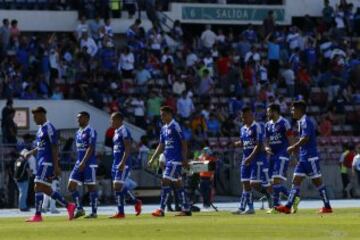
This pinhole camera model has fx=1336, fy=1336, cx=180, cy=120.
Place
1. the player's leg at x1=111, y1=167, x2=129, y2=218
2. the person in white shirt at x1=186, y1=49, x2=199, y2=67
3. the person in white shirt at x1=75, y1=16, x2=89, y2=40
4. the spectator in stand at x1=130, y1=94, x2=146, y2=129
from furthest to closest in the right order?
the person in white shirt at x1=186, y1=49, x2=199, y2=67 < the person in white shirt at x1=75, y1=16, x2=89, y2=40 < the spectator in stand at x1=130, y1=94, x2=146, y2=129 < the player's leg at x1=111, y1=167, x2=129, y2=218

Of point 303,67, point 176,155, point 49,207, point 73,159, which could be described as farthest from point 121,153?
point 303,67

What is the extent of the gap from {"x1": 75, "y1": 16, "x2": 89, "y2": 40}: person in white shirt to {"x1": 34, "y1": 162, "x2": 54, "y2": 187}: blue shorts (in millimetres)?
18108

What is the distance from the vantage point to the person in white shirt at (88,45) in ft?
145

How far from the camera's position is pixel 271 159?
2866 centimetres

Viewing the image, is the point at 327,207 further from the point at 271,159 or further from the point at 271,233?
the point at 271,233

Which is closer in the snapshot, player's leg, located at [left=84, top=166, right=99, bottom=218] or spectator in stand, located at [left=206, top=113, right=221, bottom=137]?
player's leg, located at [left=84, top=166, right=99, bottom=218]

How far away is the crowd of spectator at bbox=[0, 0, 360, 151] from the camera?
1700 inches

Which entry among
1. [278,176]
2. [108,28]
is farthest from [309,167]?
[108,28]

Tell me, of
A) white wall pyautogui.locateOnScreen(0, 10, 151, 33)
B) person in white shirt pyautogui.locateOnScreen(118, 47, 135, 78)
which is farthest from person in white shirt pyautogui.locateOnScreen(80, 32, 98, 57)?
white wall pyautogui.locateOnScreen(0, 10, 151, 33)

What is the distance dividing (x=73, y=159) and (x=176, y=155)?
12156mm

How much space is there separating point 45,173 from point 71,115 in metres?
16.3

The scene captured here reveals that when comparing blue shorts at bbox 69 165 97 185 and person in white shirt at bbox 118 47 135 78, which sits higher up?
person in white shirt at bbox 118 47 135 78

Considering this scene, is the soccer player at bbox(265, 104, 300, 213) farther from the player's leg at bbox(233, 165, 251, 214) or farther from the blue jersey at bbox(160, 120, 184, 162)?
the blue jersey at bbox(160, 120, 184, 162)

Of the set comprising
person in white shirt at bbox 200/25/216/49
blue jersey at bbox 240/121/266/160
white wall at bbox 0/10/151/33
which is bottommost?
blue jersey at bbox 240/121/266/160
